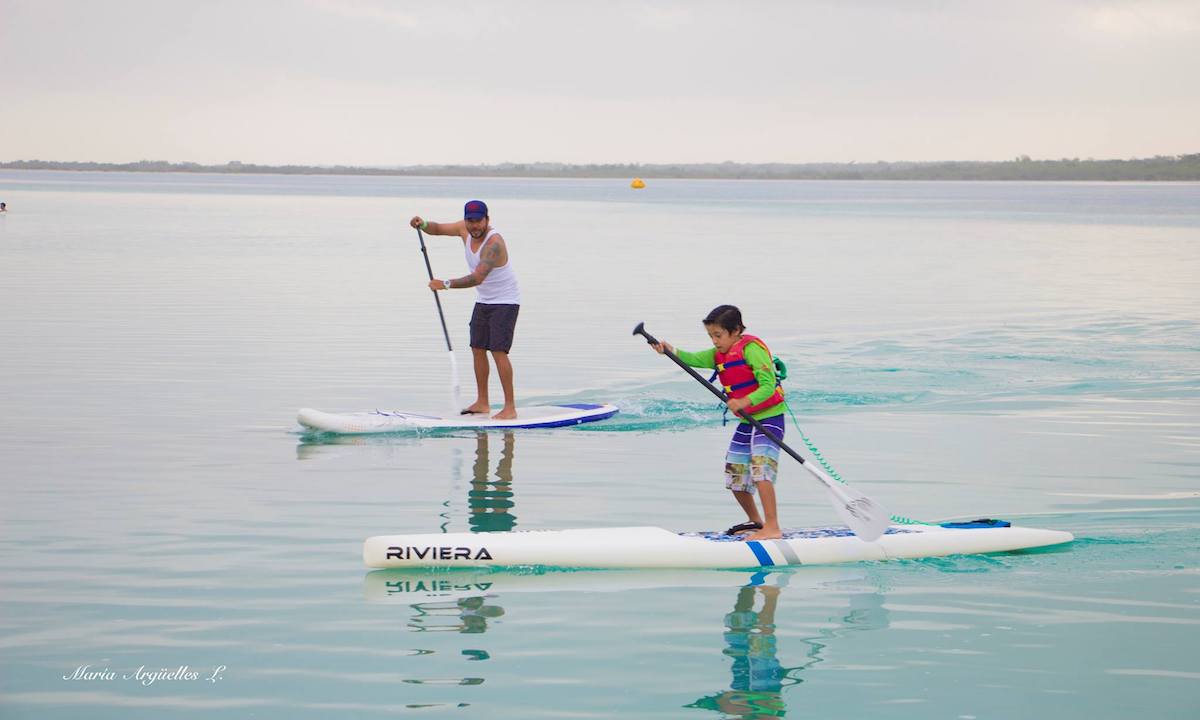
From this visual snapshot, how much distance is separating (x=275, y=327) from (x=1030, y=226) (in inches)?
1904

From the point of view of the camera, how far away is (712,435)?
46.2ft

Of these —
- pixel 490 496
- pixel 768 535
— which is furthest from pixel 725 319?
pixel 490 496

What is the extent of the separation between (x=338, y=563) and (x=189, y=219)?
183 feet

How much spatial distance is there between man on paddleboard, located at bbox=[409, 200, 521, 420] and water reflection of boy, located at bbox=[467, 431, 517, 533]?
836 mm

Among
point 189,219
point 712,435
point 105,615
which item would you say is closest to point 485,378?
point 712,435

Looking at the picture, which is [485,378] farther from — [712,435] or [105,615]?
[105,615]

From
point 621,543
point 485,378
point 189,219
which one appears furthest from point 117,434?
point 189,219

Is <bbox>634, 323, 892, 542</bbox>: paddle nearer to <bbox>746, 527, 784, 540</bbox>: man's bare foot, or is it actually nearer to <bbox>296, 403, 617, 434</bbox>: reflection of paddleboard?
<bbox>746, 527, 784, 540</bbox>: man's bare foot

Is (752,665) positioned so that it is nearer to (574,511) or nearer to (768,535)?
(768,535)

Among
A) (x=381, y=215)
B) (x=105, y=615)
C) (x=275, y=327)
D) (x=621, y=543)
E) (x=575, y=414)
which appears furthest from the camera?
(x=381, y=215)

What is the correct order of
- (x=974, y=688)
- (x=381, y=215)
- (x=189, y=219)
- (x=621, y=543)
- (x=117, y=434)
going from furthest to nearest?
(x=381, y=215)
(x=189, y=219)
(x=117, y=434)
(x=621, y=543)
(x=974, y=688)

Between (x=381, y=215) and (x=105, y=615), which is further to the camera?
(x=381, y=215)

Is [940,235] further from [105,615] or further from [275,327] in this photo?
[105,615]

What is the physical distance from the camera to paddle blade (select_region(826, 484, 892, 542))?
9414 millimetres
